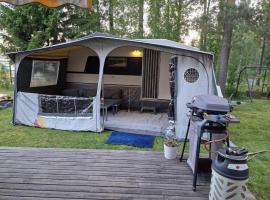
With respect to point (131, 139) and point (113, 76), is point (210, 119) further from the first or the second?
point (113, 76)

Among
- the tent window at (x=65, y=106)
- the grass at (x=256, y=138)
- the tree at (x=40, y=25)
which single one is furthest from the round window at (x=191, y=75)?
the tree at (x=40, y=25)

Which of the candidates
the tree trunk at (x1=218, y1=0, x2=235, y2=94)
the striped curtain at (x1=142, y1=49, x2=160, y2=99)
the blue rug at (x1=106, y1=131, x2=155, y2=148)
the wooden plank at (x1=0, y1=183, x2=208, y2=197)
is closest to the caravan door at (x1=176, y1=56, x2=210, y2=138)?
the blue rug at (x1=106, y1=131, x2=155, y2=148)

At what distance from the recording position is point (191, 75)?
5266 mm

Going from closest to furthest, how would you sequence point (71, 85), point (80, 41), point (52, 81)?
point (80, 41) < point (52, 81) < point (71, 85)

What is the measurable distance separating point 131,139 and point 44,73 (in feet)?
11.8

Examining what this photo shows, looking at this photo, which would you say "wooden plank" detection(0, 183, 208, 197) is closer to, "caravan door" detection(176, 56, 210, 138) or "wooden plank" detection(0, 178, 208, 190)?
"wooden plank" detection(0, 178, 208, 190)

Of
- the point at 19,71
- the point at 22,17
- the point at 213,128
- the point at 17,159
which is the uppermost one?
the point at 22,17

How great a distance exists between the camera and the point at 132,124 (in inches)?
243

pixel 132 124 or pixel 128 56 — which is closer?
pixel 132 124

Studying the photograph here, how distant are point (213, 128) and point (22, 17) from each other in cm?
1100

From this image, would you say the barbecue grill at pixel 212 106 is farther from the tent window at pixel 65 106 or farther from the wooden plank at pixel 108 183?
the tent window at pixel 65 106

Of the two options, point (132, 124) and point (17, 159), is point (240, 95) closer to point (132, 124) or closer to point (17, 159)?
point (132, 124)

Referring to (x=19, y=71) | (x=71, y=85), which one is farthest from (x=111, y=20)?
(x=19, y=71)

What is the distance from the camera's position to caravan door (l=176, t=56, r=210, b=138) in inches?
206
